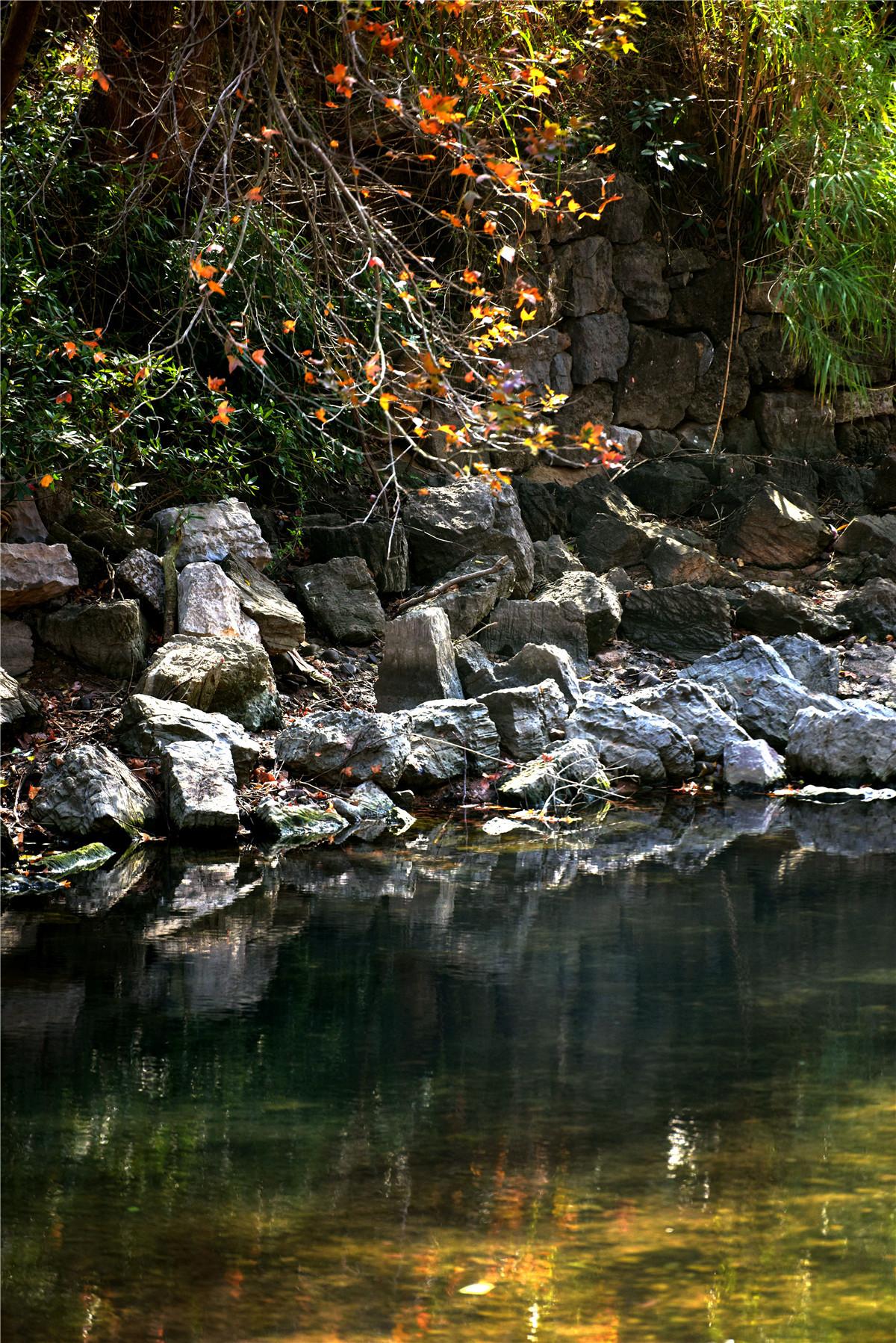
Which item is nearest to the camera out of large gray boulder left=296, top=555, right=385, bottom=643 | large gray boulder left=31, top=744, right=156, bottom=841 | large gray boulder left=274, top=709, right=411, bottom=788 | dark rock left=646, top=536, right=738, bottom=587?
large gray boulder left=31, top=744, right=156, bottom=841

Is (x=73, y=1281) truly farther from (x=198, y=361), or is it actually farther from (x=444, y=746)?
(x=198, y=361)

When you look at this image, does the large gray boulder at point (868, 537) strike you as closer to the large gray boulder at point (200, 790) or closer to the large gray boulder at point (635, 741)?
the large gray boulder at point (635, 741)

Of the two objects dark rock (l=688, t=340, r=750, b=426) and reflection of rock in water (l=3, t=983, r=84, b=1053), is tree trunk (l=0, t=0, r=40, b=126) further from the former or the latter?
dark rock (l=688, t=340, r=750, b=426)

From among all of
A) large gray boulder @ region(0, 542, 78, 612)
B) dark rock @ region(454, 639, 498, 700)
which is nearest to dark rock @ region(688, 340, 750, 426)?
dark rock @ region(454, 639, 498, 700)

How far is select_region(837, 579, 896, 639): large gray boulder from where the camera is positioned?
8.69 meters

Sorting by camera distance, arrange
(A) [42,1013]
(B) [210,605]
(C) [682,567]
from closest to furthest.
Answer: (A) [42,1013] < (B) [210,605] < (C) [682,567]

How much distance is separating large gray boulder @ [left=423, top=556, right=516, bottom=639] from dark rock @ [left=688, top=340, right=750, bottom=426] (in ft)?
9.47

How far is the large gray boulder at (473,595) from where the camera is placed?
7.96 meters

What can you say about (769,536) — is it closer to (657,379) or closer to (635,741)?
(657,379)

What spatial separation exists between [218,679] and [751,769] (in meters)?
2.54

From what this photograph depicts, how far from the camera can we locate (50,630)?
22.1 ft

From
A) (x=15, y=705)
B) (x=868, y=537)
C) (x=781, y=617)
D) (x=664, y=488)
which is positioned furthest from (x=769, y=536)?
(x=15, y=705)

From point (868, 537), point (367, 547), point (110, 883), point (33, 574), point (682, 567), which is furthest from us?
point (868, 537)

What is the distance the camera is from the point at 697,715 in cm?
696
